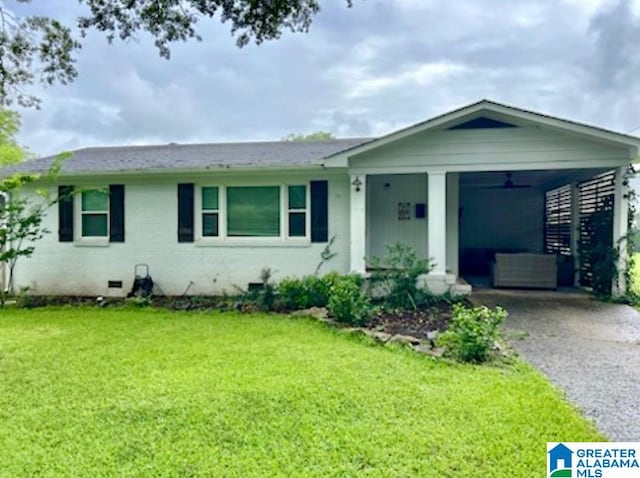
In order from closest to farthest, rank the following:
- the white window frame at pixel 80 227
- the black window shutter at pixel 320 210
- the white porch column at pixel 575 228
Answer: the black window shutter at pixel 320 210
the white window frame at pixel 80 227
the white porch column at pixel 575 228

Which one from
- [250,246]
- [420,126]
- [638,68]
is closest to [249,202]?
[250,246]

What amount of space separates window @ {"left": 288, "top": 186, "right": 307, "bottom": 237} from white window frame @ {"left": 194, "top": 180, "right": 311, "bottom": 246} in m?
0.03

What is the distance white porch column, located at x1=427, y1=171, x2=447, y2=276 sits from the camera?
9.28 meters

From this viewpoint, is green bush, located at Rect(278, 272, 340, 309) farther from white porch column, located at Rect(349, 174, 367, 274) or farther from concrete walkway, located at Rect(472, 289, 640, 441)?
concrete walkway, located at Rect(472, 289, 640, 441)

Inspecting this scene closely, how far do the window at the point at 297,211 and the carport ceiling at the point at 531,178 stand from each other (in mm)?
4351

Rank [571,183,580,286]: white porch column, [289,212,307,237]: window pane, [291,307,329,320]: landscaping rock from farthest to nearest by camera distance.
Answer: [571,183,580,286]: white porch column → [289,212,307,237]: window pane → [291,307,329,320]: landscaping rock

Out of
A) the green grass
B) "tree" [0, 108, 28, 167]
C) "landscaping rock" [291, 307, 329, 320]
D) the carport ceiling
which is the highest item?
"tree" [0, 108, 28, 167]

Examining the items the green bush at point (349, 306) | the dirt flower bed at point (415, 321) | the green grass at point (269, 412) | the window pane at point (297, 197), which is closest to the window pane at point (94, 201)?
the window pane at point (297, 197)

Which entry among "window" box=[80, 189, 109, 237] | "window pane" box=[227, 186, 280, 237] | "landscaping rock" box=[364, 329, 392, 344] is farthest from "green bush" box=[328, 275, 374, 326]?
"window" box=[80, 189, 109, 237]

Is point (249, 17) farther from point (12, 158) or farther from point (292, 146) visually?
point (12, 158)

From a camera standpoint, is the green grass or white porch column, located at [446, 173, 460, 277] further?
white porch column, located at [446, 173, 460, 277]

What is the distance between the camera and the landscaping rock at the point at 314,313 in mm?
7984

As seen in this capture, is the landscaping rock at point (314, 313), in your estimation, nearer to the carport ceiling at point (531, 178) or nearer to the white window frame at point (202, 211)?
the white window frame at point (202, 211)

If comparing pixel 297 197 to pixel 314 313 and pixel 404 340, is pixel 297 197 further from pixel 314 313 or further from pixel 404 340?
pixel 404 340
